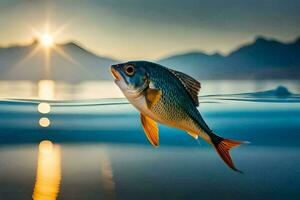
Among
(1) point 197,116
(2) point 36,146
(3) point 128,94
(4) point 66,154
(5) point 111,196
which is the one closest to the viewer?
(3) point 128,94

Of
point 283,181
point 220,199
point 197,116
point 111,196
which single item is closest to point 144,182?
point 111,196

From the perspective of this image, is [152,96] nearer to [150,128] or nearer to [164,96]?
[164,96]

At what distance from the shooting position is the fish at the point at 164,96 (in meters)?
1.25

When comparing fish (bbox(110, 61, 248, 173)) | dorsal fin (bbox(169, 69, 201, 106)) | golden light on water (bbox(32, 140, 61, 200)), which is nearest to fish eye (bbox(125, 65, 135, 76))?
fish (bbox(110, 61, 248, 173))

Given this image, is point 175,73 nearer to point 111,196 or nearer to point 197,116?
point 197,116

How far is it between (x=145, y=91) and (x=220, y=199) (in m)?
8.97

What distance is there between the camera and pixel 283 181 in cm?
1050

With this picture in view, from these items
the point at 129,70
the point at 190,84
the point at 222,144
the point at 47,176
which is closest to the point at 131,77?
the point at 129,70

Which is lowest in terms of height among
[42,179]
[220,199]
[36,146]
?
[220,199]

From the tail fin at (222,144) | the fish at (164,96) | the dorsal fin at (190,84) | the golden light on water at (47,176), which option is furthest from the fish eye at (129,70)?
the golden light on water at (47,176)

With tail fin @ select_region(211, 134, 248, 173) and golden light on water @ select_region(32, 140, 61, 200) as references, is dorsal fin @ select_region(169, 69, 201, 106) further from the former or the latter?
golden light on water @ select_region(32, 140, 61, 200)

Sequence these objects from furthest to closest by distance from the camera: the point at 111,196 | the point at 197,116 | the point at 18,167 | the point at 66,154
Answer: the point at 66,154, the point at 18,167, the point at 111,196, the point at 197,116

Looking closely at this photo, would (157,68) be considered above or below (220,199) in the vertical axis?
above

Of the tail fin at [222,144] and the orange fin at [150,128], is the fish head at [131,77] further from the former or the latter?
the tail fin at [222,144]
